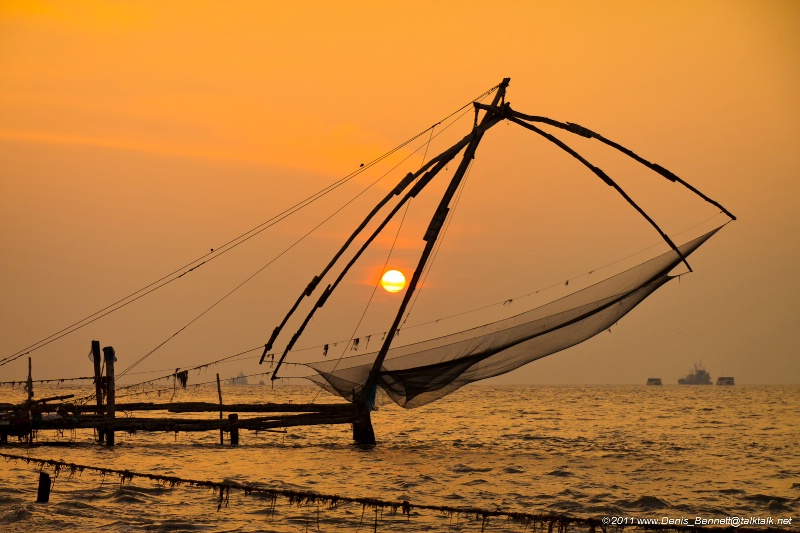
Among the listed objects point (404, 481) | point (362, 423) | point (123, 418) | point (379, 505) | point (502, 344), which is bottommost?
point (404, 481)

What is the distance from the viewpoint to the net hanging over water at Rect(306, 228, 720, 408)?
620 inches

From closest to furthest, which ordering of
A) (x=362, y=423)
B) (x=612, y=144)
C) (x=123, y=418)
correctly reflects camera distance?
(x=612, y=144)
(x=123, y=418)
(x=362, y=423)

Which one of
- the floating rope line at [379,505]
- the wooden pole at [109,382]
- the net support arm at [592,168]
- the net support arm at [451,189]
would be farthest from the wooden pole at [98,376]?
the net support arm at [592,168]

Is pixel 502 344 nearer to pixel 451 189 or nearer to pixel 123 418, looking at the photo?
pixel 451 189

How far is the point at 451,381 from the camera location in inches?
709

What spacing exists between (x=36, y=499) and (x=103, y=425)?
814 cm

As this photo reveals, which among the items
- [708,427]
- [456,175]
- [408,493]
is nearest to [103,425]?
[408,493]

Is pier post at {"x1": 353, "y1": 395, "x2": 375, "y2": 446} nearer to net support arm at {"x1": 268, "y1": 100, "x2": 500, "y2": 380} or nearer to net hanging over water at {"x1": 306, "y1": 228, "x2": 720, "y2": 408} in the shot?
net hanging over water at {"x1": 306, "y1": 228, "x2": 720, "y2": 408}

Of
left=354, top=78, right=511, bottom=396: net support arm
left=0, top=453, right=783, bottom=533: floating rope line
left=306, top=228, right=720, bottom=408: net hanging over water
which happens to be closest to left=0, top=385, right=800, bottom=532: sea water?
left=0, top=453, right=783, bottom=533: floating rope line

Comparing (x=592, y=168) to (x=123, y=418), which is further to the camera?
(x=123, y=418)

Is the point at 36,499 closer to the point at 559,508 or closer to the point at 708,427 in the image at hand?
the point at 559,508

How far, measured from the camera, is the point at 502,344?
16.7 metres

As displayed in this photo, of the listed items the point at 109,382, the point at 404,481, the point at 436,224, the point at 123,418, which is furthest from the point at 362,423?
the point at 436,224

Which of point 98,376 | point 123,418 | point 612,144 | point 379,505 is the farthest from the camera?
point 98,376
